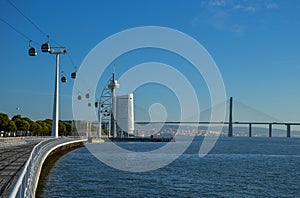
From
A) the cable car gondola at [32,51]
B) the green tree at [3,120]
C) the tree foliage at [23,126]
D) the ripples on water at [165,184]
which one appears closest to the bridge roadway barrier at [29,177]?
the ripples on water at [165,184]

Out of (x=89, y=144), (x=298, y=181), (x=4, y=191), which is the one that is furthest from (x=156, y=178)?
(x=89, y=144)

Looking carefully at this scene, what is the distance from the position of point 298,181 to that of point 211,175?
6.29m

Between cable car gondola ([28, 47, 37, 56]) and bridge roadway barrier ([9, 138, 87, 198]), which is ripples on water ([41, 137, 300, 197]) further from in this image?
cable car gondola ([28, 47, 37, 56])

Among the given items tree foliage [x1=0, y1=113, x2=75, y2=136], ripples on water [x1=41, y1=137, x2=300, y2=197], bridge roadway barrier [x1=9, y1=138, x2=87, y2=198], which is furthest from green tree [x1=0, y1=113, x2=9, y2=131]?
bridge roadway barrier [x1=9, y1=138, x2=87, y2=198]

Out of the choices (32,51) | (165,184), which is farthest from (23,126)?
(165,184)

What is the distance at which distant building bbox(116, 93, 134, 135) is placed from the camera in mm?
126062

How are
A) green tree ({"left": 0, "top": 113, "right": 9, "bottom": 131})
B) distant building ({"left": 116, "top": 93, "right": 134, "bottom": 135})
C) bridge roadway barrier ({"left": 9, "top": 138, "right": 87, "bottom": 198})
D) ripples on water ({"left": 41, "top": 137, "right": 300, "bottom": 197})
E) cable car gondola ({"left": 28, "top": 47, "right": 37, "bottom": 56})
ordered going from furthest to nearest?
distant building ({"left": 116, "top": 93, "right": 134, "bottom": 135})
green tree ({"left": 0, "top": 113, "right": 9, "bottom": 131})
cable car gondola ({"left": 28, "top": 47, "right": 37, "bottom": 56})
ripples on water ({"left": 41, "top": 137, "right": 300, "bottom": 197})
bridge roadway barrier ({"left": 9, "top": 138, "right": 87, "bottom": 198})

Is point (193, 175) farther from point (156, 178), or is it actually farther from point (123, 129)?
point (123, 129)

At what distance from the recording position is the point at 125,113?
126312 millimetres

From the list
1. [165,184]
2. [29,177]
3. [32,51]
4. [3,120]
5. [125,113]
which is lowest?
[165,184]

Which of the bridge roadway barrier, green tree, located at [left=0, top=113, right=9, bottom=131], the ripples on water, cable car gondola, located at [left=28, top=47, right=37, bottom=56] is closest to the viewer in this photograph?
the bridge roadway barrier

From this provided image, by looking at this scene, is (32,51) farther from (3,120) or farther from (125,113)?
(125,113)

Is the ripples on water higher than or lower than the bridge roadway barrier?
lower

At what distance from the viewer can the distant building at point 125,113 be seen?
126062 mm
